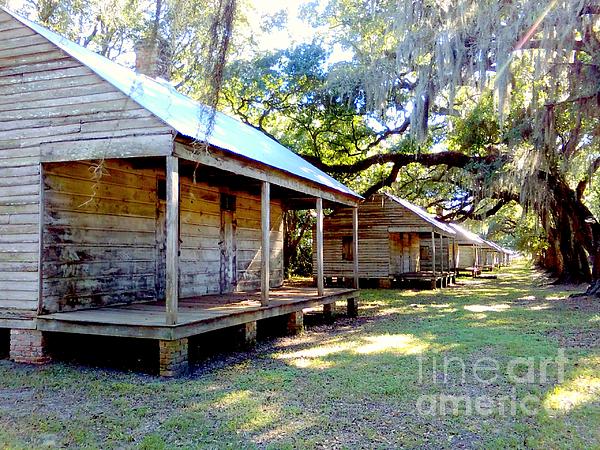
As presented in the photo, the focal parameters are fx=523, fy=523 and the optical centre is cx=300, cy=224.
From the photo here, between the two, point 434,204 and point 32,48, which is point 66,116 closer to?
point 32,48

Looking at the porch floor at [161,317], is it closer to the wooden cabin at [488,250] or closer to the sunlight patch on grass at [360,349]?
the sunlight patch on grass at [360,349]

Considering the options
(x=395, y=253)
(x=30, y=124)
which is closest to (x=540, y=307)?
(x=395, y=253)

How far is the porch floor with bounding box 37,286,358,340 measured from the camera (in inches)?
268

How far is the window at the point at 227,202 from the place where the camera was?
12528mm

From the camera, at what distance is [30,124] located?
7.97 metres

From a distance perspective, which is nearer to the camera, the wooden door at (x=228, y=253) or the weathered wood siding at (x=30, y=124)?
the weathered wood siding at (x=30, y=124)

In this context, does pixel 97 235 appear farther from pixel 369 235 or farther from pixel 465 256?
pixel 465 256

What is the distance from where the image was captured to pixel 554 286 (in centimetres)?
2256

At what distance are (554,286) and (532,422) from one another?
64.2ft

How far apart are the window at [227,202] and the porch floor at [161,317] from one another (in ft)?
8.98

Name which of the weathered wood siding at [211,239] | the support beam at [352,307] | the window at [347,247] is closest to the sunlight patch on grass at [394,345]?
the support beam at [352,307]

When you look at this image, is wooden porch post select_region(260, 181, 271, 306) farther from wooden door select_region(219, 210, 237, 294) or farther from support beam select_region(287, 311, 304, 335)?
wooden door select_region(219, 210, 237, 294)

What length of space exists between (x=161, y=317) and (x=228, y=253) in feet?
17.4

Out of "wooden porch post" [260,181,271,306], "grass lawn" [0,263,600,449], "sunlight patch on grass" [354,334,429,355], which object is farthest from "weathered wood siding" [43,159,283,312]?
"sunlight patch on grass" [354,334,429,355]
